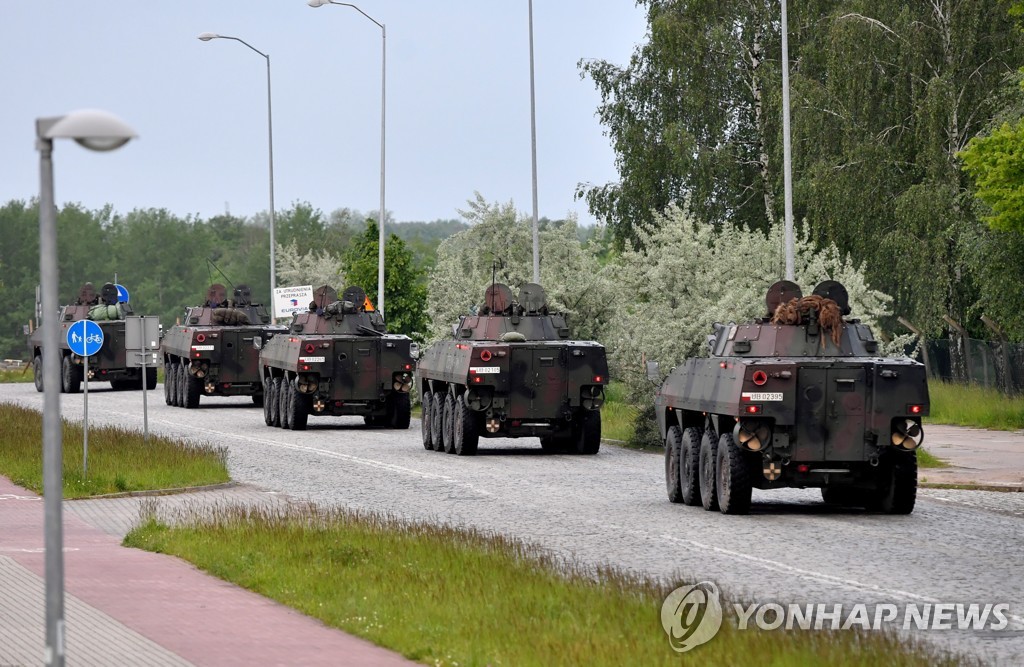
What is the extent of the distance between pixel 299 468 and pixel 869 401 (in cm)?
1064

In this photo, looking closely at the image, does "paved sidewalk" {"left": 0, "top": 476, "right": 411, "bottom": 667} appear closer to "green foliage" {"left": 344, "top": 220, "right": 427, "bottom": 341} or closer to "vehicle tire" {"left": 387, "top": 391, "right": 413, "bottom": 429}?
"vehicle tire" {"left": 387, "top": 391, "right": 413, "bottom": 429}

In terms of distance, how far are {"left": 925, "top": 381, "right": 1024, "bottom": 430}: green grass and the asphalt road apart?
9.68 m

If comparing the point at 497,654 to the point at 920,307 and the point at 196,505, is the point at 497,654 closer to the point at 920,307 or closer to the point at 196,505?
the point at 196,505

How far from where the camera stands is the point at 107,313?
5553 cm

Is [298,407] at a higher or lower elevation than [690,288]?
lower

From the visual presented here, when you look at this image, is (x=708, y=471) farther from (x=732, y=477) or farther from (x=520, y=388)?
(x=520, y=388)

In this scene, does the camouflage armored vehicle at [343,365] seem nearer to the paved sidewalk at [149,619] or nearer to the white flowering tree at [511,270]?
the white flowering tree at [511,270]

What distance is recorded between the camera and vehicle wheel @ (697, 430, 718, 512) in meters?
20.6

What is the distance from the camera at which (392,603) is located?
13.2m

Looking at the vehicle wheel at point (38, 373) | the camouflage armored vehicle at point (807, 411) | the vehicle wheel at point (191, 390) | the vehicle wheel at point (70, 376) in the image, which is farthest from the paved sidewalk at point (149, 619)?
the vehicle wheel at point (38, 373)

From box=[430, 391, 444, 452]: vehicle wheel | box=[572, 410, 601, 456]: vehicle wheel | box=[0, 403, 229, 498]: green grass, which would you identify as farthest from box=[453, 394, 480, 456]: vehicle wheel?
box=[0, 403, 229, 498]: green grass

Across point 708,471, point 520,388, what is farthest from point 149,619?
point 520,388

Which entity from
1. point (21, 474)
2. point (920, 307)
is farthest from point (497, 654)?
point (920, 307)
